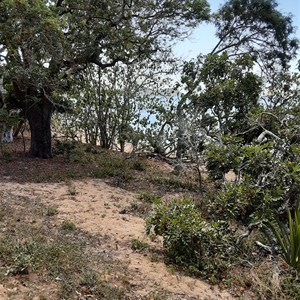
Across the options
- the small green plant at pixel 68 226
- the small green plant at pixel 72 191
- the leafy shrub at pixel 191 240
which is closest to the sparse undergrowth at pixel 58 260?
the small green plant at pixel 68 226

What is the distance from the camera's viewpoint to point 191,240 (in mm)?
4395

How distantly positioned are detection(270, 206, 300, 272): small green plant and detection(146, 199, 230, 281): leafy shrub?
67cm

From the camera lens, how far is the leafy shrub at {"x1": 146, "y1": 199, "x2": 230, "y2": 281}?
14.3ft

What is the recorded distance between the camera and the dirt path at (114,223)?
12.9ft

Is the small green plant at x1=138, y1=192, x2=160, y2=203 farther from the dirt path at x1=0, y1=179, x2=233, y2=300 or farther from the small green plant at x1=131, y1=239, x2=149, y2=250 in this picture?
the small green plant at x1=131, y1=239, x2=149, y2=250

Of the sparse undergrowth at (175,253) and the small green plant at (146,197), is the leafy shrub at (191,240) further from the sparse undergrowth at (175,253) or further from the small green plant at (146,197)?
the small green plant at (146,197)

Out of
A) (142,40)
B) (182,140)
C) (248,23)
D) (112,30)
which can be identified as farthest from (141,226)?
(248,23)

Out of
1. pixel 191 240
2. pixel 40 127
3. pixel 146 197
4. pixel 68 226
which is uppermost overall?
pixel 40 127

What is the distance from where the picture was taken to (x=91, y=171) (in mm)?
9477

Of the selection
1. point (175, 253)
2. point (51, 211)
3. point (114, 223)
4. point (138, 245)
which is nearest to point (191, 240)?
point (175, 253)

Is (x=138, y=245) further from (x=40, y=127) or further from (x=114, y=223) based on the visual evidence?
(x=40, y=127)

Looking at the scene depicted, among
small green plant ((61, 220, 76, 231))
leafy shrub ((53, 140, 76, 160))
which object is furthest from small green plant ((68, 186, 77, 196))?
leafy shrub ((53, 140, 76, 160))

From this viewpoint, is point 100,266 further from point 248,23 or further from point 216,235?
point 248,23

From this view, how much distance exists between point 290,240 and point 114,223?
2657mm
